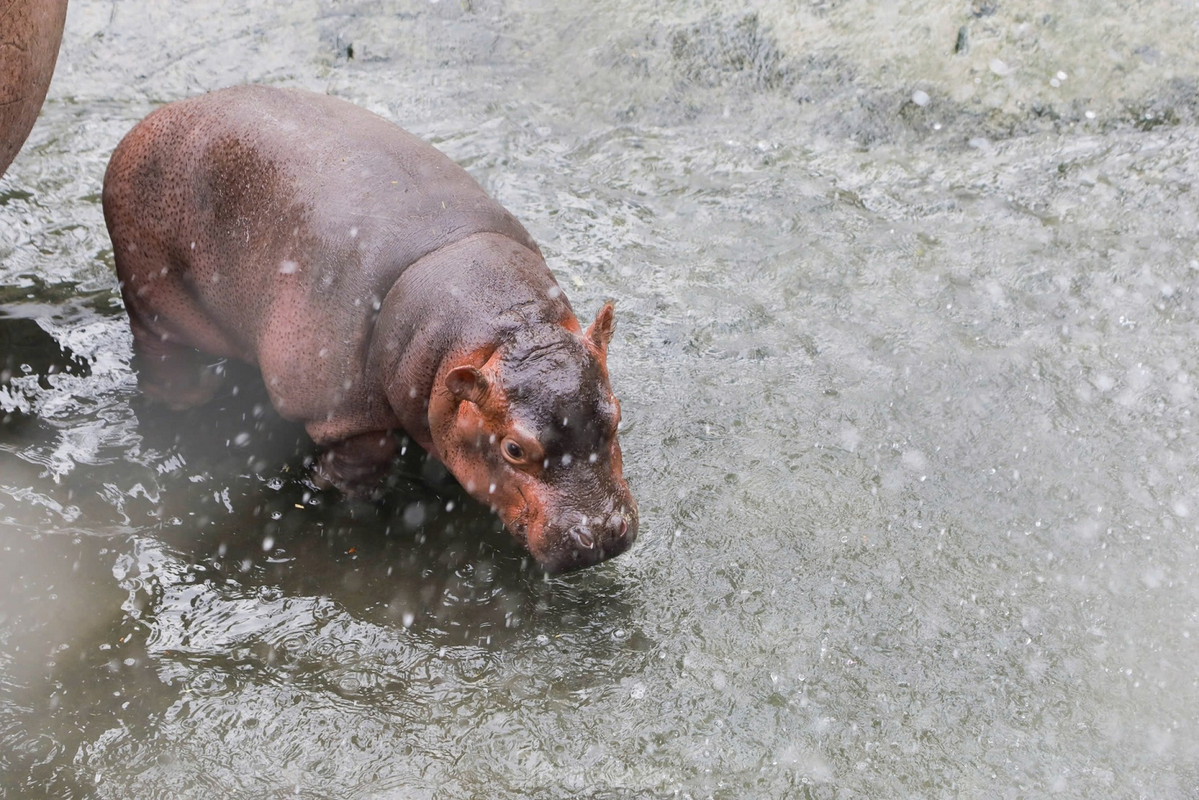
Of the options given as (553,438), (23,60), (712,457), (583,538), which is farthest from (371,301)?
(712,457)

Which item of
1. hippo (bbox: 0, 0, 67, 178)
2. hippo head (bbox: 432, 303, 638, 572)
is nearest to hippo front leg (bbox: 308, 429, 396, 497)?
hippo head (bbox: 432, 303, 638, 572)

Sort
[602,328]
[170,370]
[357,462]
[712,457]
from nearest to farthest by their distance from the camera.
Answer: [602,328], [357,462], [712,457], [170,370]

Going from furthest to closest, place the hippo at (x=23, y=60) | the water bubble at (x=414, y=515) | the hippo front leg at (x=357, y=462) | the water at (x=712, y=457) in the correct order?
the water bubble at (x=414, y=515)
the hippo front leg at (x=357, y=462)
the hippo at (x=23, y=60)
the water at (x=712, y=457)

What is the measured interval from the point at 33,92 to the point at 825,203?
153 inches

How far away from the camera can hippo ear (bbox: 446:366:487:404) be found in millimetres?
3527

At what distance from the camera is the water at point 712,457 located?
11.5ft

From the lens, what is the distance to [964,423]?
15.6 feet

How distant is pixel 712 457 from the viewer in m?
4.59

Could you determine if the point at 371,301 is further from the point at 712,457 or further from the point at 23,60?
the point at 712,457

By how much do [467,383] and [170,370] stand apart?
1.82 m

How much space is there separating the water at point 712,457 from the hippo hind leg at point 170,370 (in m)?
0.12

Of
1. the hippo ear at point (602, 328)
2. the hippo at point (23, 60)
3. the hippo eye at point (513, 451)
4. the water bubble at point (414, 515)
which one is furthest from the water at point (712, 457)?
the hippo at point (23, 60)

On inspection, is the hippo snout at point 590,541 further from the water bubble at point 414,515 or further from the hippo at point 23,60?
the hippo at point 23,60

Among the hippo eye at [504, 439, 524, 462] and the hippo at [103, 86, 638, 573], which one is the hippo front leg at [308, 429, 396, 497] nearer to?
the hippo at [103, 86, 638, 573]
